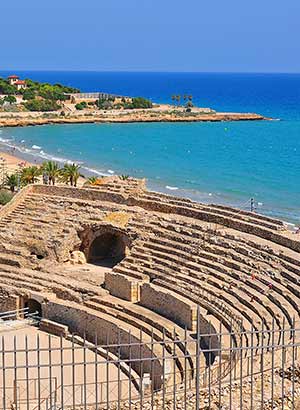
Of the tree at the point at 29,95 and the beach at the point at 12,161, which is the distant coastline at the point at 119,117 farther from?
the beach at the point at 12,161

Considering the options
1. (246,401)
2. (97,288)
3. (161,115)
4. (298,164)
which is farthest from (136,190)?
(161,115)

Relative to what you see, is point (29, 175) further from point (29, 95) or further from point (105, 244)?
point (29, 95)

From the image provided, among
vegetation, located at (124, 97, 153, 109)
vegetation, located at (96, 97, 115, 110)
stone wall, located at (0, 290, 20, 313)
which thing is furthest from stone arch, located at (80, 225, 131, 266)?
vegetation, located at (124, 97, 153, 109)

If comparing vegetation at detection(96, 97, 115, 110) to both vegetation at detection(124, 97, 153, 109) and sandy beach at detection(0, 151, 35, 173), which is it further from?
sandy beach at detection(0, 151, 35, 173)

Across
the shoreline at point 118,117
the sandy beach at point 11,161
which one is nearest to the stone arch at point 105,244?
the sandy beach at point 11,161

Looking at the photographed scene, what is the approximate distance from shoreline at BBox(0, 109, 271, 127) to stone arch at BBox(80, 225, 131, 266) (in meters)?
71.7

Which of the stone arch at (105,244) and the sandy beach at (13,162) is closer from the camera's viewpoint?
the stone arch at (105,244)

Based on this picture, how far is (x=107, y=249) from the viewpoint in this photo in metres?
31.0

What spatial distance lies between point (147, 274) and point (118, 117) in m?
87.4

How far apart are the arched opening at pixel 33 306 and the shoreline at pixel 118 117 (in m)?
76.3

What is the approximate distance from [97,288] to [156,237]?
3231mm

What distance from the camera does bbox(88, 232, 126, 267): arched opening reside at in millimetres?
30312

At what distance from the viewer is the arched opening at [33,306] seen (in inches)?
1013

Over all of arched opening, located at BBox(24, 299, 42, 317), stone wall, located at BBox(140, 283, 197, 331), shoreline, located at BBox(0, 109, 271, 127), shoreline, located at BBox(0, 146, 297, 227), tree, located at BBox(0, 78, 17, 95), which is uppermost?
tree, located at BBox(0, 78, 17, 95)
